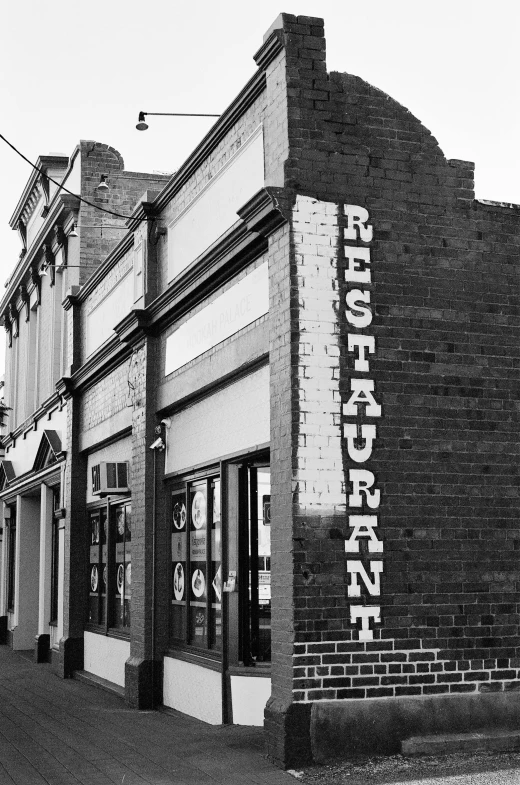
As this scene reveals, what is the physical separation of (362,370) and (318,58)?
106 inches

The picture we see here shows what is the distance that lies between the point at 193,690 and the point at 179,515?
207 cm

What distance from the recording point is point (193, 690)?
35.7ft

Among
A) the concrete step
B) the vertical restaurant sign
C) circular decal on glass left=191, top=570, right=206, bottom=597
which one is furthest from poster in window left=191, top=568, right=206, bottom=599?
the concrete step

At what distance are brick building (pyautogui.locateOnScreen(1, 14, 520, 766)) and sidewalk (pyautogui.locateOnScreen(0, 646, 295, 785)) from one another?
15.5 inches

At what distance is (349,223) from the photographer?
8602 mm

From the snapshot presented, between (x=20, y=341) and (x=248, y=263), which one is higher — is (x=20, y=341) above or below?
above

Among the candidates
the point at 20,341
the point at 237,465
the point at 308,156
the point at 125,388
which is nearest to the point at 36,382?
the point at 20,341

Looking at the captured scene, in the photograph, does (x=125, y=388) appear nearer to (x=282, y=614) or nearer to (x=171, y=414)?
(x=171, y=414)

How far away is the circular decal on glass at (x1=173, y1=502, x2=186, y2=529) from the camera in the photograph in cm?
1183

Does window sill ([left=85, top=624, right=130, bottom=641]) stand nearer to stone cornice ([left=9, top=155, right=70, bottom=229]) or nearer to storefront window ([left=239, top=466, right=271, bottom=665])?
storefront window ([left=239, top=466, right=271, bottom=665])

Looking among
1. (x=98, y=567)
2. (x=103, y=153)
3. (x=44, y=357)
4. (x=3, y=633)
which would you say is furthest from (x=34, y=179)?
(x=3, y=633)

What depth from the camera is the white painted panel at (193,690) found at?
1018 cm

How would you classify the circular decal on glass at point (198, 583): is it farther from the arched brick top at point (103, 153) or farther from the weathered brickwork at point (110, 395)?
the arched brick top at point (103, 153)

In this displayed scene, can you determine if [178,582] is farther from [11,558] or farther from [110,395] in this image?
[11,558]
